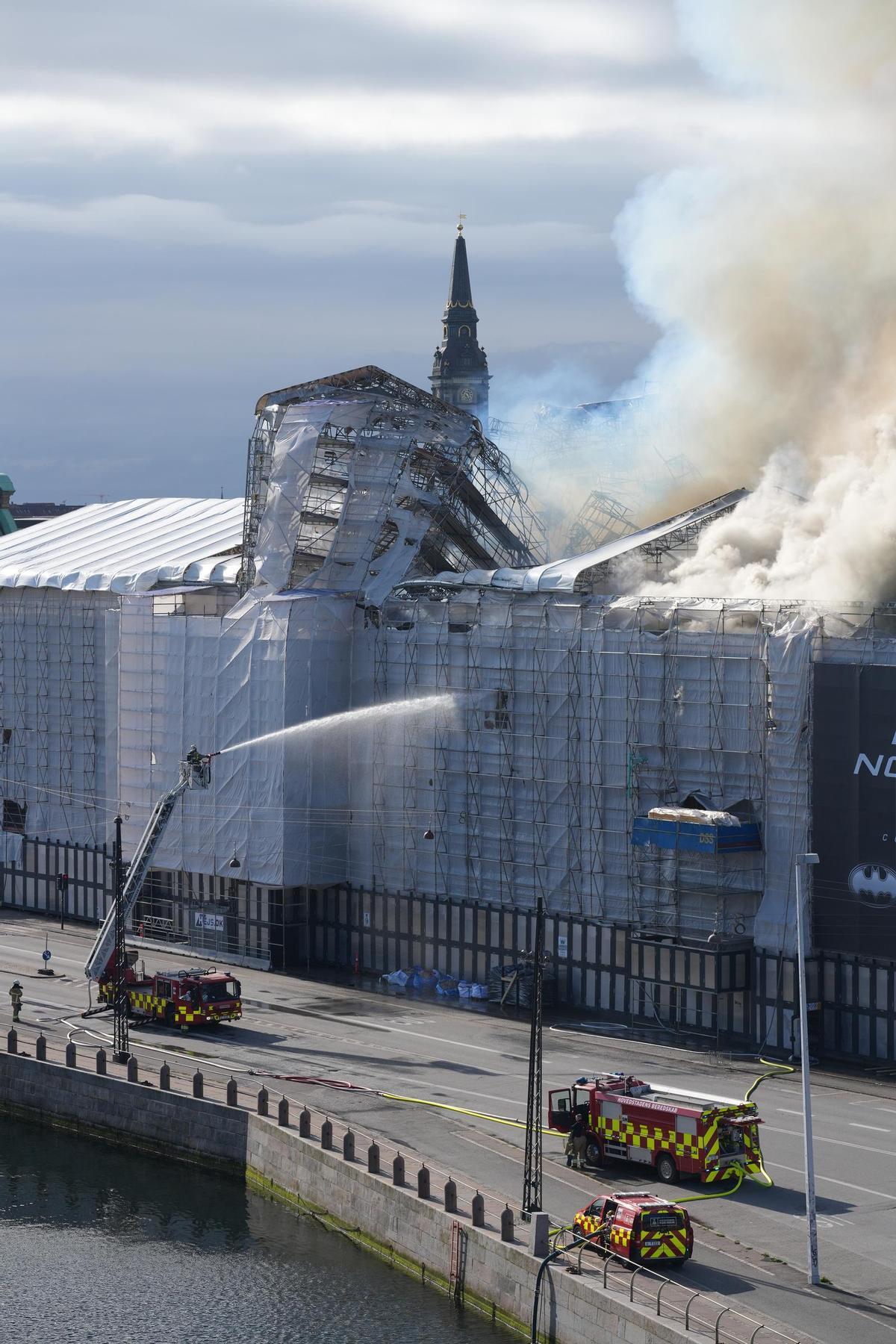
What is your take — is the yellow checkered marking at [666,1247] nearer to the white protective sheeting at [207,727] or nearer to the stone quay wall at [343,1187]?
the stone quay wall at [343,1187]

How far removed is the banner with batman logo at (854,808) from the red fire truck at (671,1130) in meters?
18.1

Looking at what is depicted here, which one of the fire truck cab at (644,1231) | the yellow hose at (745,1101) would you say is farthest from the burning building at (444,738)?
the fire truck cab at (644,1231)

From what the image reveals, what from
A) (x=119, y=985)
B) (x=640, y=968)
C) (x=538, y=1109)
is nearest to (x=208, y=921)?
(x=119, y=985)

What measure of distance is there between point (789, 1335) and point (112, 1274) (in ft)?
73.9

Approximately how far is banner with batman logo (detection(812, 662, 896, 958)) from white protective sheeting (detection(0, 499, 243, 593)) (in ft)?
128

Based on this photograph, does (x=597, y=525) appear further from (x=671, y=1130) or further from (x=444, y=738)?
(x=671, y=1130)

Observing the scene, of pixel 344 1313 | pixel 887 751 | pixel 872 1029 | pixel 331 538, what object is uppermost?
pixel 331 538

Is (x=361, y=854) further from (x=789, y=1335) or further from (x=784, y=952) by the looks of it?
(x=789, y=1335)

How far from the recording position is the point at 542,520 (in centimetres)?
11669

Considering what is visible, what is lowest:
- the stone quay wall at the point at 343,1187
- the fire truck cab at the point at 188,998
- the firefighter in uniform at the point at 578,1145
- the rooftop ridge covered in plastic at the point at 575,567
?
the stone quay wall at the point at 343,1187

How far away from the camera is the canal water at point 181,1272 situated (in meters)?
56.6

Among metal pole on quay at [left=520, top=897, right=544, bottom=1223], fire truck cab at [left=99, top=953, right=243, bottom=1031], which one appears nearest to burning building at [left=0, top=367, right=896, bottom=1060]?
fire truck cab at [left=99, top=953, right=243, bottom=1031]

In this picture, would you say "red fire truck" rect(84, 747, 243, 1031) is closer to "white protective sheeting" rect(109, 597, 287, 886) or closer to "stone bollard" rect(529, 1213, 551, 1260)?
"white protective sheeting" rect(109, 597, 287, 886)

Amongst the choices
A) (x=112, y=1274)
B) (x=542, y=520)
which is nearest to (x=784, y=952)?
(x=112, y=1274)
